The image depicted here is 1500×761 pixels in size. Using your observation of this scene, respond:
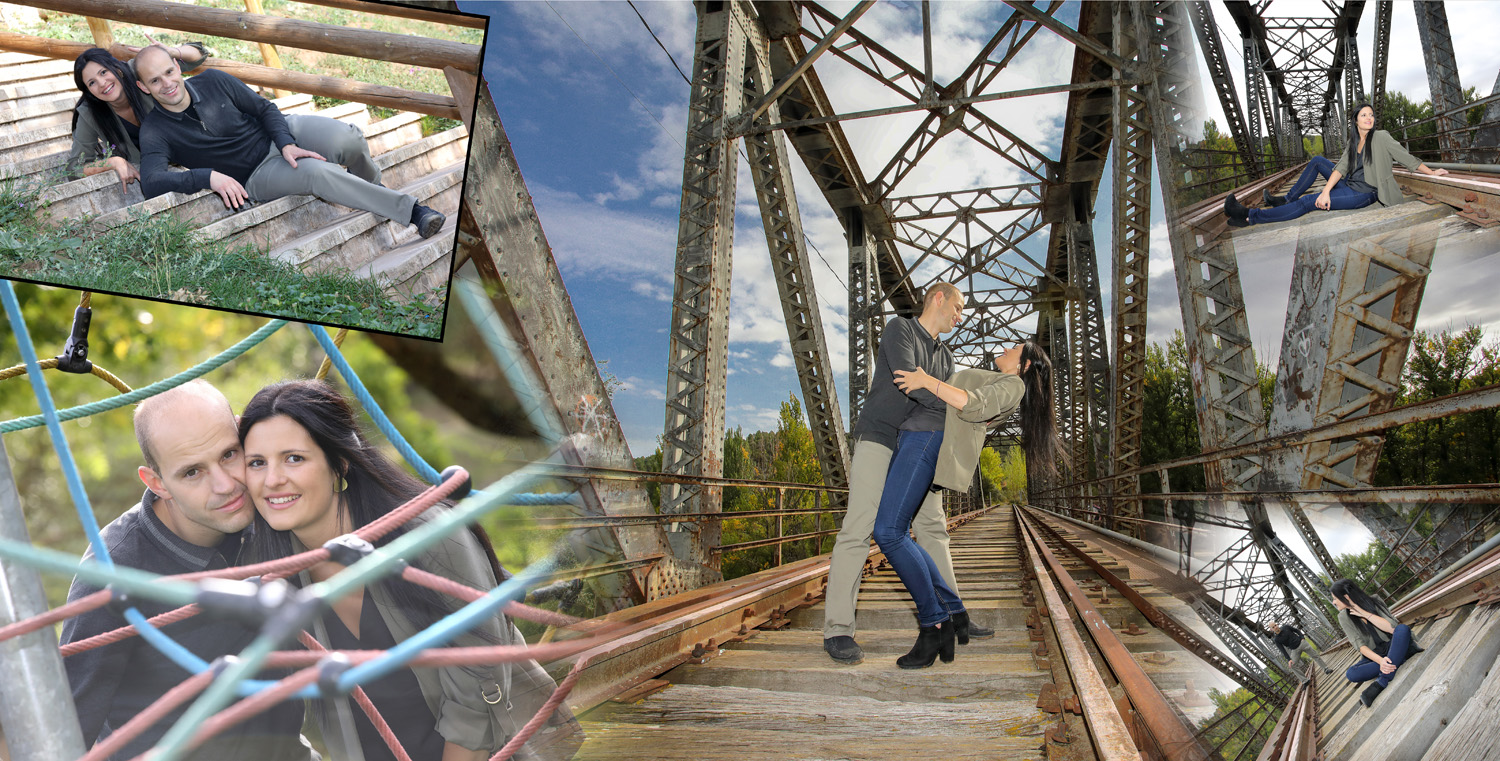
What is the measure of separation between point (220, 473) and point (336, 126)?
0.70m

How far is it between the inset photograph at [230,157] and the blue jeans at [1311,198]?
73.6 inches

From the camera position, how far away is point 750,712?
1.97 m

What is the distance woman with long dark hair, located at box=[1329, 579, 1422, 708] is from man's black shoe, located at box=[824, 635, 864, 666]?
1.69 m

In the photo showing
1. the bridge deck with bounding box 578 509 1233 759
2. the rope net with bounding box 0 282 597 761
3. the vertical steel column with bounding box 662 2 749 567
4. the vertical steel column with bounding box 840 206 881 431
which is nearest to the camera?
the rope net with bounding box 0 282 597 761

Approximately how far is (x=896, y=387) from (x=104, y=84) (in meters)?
2.26

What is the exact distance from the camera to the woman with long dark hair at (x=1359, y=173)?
4.78 feet

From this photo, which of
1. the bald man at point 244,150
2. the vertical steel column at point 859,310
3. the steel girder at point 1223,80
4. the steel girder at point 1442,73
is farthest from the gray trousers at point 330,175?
→ the vertical steel column at point 859,310

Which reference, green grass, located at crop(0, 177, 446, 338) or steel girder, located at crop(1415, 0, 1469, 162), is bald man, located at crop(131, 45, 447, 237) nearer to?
green grass, located at crop(0, 177, 446, 338)

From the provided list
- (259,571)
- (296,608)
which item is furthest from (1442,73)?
(259,571)

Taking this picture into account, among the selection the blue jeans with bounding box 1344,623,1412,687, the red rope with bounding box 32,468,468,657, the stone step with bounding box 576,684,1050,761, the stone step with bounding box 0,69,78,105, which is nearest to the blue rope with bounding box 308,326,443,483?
the red rope with bounding box 32,468,468,657

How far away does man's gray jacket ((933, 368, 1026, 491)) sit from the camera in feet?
7.92

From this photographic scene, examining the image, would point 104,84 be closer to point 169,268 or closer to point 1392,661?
point 169,268

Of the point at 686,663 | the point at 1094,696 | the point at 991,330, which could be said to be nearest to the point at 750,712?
the point at 686,663

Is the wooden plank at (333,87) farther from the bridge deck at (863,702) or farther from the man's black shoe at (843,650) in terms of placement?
the man's black shoe at (843,650)
